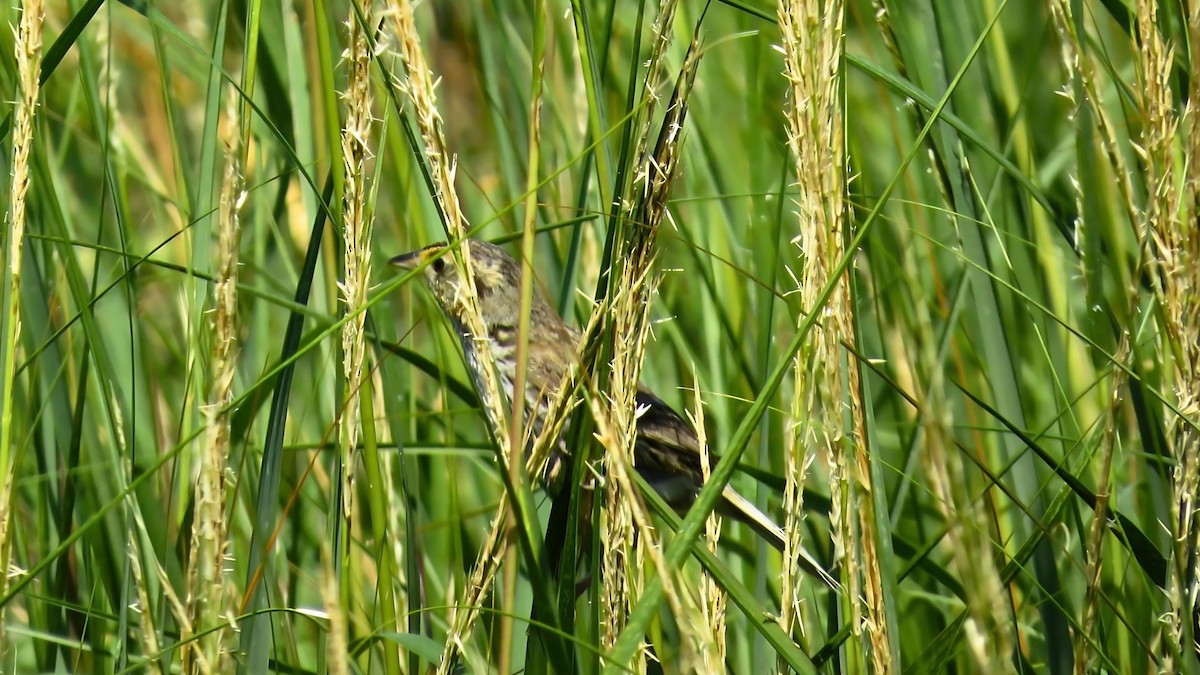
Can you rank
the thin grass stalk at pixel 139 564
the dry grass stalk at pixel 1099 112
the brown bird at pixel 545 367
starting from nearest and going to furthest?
the thin grass stalk at pixel 139 564, the dry grass stalk at pixel 1099 112, the brown bird at pixel 545 367

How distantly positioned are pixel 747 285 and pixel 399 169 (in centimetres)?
79

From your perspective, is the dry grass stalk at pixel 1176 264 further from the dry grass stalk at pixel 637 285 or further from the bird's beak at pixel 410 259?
the bird's beak at pixel 410 259

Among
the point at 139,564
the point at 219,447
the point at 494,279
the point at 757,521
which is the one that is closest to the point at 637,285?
the point at 219,447

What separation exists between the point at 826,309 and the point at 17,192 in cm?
96

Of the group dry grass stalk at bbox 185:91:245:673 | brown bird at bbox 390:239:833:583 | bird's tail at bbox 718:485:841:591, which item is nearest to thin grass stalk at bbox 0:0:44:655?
dry grass stalk at bbox 185:91:245:673

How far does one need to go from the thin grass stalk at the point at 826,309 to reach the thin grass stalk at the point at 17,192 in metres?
0.86

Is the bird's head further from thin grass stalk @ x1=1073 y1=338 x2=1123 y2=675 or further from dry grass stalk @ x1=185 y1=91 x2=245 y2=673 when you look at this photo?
thin grass stalk @ x1=1073 y1=338 x2=1123 y2=675

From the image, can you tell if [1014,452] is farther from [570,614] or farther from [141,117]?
[141,117]

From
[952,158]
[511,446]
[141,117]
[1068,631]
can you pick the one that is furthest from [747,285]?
[141,117]

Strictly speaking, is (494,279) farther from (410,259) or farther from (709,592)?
(709,592)

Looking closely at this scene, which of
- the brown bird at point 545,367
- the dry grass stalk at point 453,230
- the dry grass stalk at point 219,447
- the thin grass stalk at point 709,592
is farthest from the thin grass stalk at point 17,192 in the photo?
the brown bird at point 545,367

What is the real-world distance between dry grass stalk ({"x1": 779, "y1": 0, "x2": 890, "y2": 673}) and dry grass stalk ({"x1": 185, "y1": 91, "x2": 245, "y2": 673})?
1.91 feet

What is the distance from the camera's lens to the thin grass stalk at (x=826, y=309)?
1317 millimetres

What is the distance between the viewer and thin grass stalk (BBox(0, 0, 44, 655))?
60.6 inches
